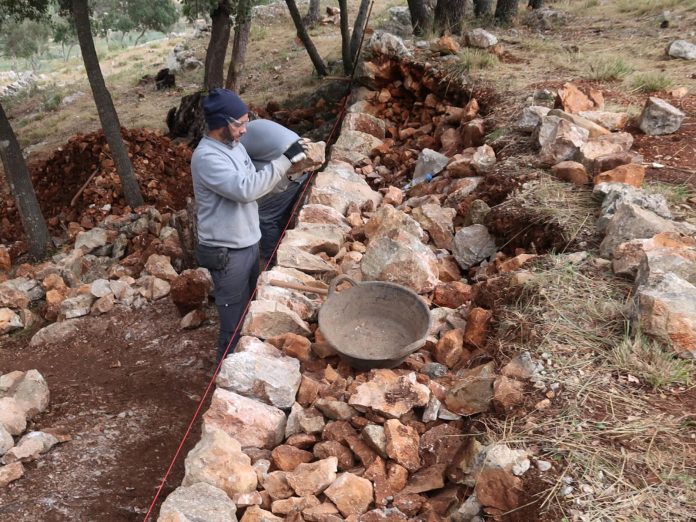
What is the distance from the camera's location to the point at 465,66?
6.61 m

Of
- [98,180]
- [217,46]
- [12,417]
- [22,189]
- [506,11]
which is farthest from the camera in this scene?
[506,11]

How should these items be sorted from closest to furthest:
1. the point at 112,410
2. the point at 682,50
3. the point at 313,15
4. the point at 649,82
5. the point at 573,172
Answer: the point at 573,172
the point at 112,410
the point at 649,82
the point at 682,50
the point at 313,15

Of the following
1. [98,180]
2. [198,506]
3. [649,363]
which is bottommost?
[198,506]

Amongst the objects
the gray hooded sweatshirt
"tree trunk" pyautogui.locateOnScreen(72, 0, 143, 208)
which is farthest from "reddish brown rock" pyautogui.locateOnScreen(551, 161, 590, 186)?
"tree trunk" pyautogui.locateOnScreen(72, 0, 143, 208)

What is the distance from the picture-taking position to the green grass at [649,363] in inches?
96.0

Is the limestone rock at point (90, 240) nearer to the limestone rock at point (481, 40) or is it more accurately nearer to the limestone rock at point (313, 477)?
the limestone rock at point (481, 40)

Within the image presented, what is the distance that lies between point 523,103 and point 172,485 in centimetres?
458

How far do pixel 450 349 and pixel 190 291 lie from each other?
9.98 feet

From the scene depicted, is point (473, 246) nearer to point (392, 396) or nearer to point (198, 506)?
point (392, 396)

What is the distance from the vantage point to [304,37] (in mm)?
10250

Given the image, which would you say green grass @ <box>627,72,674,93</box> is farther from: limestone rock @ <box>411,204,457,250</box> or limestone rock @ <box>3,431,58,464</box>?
limestone rock @ <box>3,431,58,464</box>

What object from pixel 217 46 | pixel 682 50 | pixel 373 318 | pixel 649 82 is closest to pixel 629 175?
pixel 373 318

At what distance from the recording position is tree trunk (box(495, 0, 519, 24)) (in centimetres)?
900

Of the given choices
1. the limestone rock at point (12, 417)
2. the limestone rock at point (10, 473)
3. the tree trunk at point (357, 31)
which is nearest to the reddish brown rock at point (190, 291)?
the limestone rock at point (12, 417)
